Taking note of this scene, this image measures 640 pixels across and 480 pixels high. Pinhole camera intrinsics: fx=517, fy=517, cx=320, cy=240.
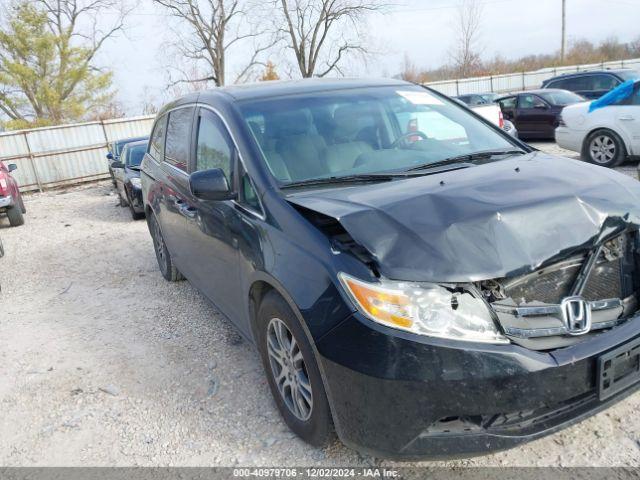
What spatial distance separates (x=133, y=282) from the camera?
19.1 ft

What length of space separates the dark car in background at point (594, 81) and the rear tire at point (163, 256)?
13.9m

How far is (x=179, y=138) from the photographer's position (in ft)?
13.8

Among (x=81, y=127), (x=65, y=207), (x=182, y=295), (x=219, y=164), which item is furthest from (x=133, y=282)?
(x=81, y=127)

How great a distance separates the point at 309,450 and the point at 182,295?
9.50 ft

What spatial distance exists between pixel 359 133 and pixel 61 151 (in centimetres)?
1757

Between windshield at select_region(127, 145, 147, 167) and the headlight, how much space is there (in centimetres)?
931

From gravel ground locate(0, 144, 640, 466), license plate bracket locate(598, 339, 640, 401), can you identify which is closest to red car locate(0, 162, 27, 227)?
gravel ground locate(0, 144, 640, 466)

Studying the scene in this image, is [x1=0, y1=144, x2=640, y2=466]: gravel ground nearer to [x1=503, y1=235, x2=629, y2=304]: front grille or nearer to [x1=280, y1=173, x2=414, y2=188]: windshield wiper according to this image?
[x1=503, y1=235, x2=629, y2=304]: front grille

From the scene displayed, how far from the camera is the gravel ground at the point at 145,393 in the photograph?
2.57 m

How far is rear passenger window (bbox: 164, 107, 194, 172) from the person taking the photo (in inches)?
156

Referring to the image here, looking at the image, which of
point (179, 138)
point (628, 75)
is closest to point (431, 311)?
point (179, 138)

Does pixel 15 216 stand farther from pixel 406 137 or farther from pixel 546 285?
pixel 546 285

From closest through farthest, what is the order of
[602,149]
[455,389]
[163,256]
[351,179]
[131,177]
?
[455,389] < [351,179] < [163,256] < [602,149] < [131,177]

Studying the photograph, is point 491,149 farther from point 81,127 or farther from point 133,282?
point 81,127
